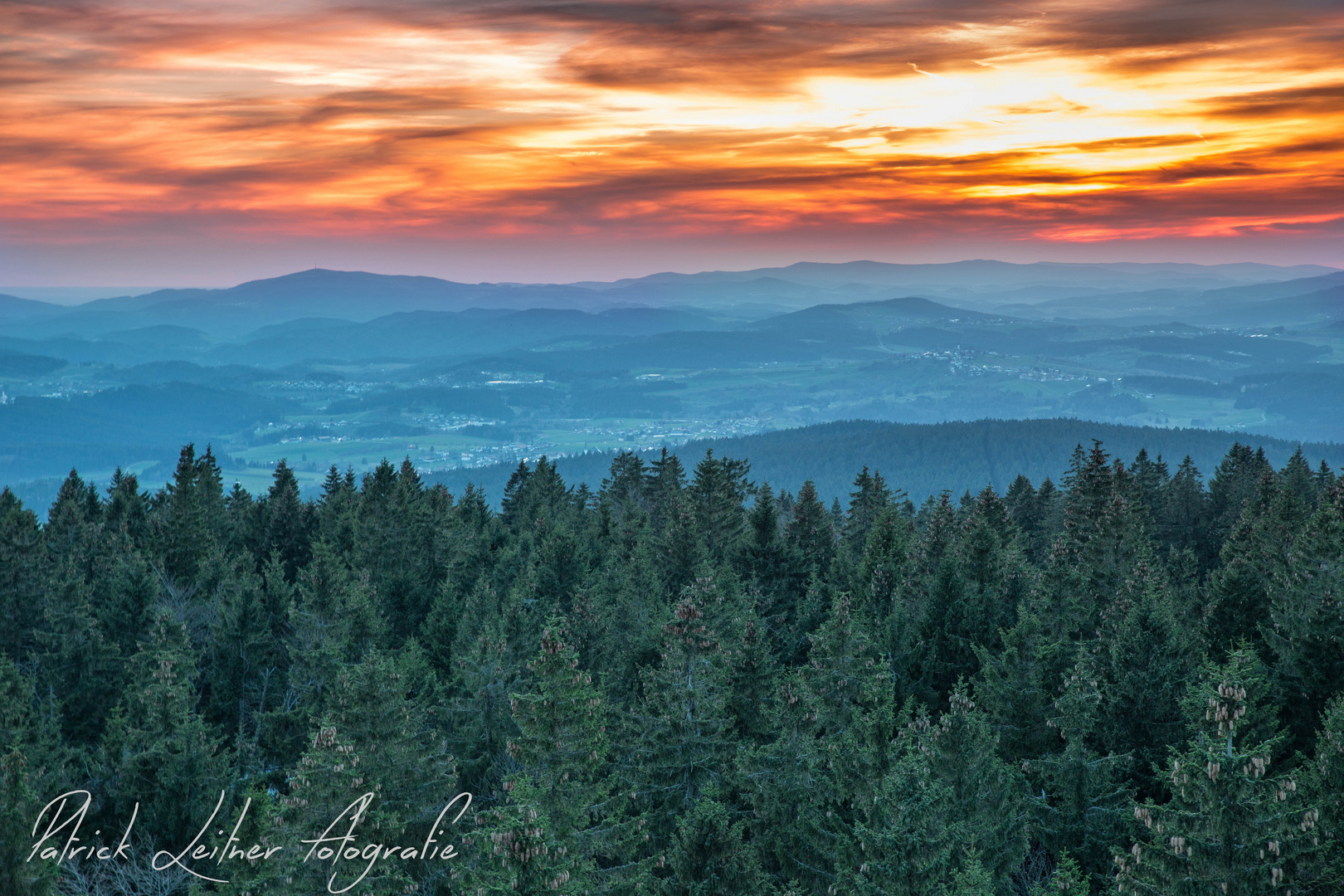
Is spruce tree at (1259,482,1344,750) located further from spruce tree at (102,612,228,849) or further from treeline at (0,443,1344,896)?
spruce tree at (102,612,228,849)

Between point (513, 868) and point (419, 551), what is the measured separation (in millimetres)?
47297

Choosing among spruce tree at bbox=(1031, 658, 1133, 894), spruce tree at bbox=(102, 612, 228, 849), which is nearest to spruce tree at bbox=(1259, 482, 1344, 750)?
spruce tree at bbox=(1031, 658, 1133, 894)

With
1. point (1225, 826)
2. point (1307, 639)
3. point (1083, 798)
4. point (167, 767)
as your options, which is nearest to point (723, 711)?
point (1083, 798)

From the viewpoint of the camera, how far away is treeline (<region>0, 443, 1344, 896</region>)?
20.0m

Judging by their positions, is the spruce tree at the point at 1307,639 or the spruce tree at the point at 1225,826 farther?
the spruce tree at the point at 1307,639

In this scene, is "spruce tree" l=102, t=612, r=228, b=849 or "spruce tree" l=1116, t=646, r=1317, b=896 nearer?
"spruce tree" l=1116, t=646, r=1317, b=896

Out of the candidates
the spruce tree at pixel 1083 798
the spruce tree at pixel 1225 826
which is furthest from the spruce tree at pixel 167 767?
the spruce tree at pixel 1225 826

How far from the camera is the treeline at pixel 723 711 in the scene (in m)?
20.0

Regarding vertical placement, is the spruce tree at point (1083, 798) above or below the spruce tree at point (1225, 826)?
below

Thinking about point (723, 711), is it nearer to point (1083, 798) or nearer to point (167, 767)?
point (1083, 798)

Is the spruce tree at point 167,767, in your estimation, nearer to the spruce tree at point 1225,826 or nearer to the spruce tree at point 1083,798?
the spruce tree at point 1083,798

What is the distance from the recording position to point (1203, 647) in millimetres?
33594

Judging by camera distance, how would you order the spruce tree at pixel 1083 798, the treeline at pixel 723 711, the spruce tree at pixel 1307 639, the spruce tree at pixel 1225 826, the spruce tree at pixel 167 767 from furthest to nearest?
the spruce tree at pixel 167 767 → the spruce tree at pixel 1307 639 → the spruce tree at pixel 1083 798 → the treeline at pixel 723 711 → the spruce tree at pixel 1225 826

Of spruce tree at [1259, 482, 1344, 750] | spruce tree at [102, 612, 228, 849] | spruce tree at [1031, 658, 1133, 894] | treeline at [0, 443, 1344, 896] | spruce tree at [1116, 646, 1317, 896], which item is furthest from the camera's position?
spruce tree at [102, 612, 228, 849]
